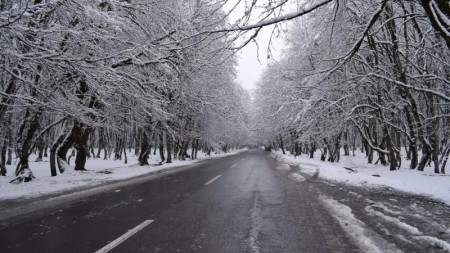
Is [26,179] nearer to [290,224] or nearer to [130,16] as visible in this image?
[130,16]

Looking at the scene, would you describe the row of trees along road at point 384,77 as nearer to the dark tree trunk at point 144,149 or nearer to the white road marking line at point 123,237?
the white road marking line at point 123,237

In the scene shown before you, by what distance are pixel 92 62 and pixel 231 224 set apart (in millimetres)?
7337

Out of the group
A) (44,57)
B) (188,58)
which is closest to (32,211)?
(44,57)

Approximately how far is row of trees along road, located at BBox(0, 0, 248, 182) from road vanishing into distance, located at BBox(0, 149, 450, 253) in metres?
3.47

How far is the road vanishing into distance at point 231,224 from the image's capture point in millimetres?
4586

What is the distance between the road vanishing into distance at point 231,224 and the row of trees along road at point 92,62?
347 centimetres

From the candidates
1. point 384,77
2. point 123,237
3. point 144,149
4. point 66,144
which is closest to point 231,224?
point 123,237

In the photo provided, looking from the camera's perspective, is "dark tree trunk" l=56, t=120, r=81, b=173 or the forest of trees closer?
the forest of trees

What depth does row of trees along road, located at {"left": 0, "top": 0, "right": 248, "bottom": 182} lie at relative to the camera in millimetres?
8477

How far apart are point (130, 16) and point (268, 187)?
976 centimetres

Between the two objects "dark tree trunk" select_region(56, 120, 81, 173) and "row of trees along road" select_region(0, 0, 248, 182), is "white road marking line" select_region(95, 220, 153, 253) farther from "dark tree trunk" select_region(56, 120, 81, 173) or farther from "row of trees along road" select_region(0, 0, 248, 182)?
"dark tree trunk" select_region(56, 120, 81, 173)

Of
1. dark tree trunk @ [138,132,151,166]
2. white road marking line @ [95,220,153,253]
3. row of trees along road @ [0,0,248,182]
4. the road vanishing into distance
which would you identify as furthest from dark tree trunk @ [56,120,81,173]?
white road marking line @ [95,220,153,253]

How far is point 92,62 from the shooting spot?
10469 mm

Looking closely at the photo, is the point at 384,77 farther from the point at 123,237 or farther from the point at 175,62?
the point at 123,237
